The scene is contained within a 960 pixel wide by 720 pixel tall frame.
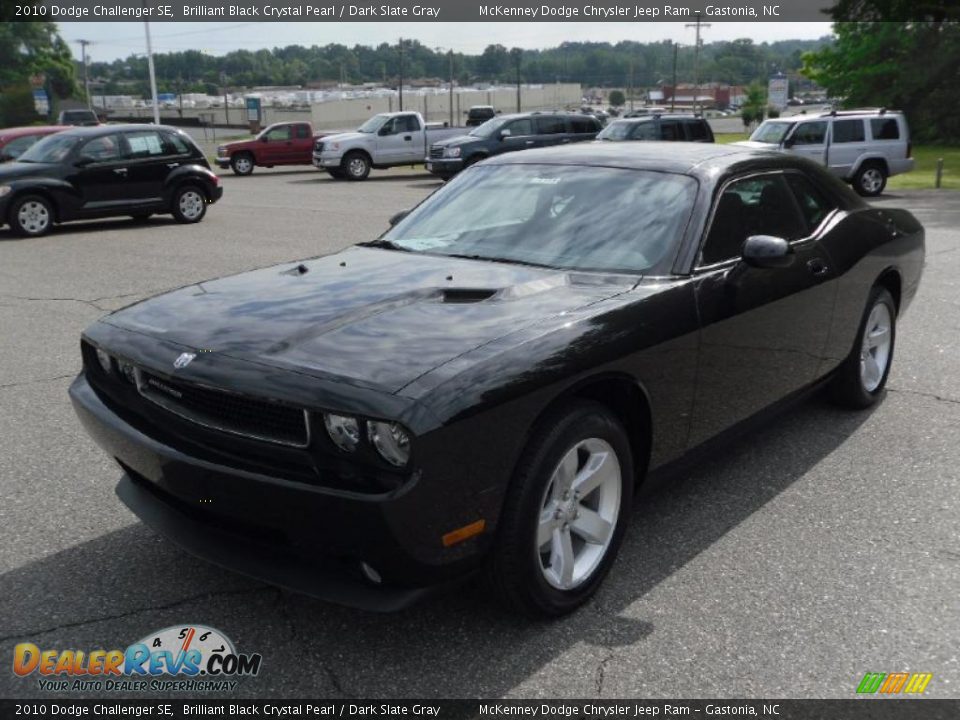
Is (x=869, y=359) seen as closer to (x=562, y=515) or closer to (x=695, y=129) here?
(x=562, y=515)

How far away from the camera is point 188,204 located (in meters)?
16.1

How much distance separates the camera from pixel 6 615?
10.8 ft

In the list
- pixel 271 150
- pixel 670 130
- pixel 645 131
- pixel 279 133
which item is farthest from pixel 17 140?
pixel 670 130

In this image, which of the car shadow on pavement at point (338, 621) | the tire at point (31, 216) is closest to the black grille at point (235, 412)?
the car shadow on pavement at point (338, 621)

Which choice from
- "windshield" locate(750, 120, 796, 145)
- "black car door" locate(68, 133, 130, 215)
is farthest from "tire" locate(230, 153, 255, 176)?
"windshield" locate(750, 120, 796, 145)

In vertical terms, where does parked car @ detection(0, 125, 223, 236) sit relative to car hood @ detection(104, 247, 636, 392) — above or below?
below

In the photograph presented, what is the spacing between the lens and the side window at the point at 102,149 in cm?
1471

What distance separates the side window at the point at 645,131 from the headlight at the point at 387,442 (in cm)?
2016

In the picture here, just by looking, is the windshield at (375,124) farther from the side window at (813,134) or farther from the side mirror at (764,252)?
the side mirror at (764,252)

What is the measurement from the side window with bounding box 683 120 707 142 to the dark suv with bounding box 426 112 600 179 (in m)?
3.39

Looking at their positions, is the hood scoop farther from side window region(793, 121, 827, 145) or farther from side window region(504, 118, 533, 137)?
side window region(504, 118, 533, 137)

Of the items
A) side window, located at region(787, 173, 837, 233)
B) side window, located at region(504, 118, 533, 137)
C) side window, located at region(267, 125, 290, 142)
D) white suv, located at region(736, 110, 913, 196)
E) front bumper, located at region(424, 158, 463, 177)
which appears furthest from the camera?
side window, located at region(267, 125, 290, 142)

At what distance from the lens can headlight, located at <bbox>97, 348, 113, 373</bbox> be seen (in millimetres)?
3539

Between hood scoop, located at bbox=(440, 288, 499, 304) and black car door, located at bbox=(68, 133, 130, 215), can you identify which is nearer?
hood scoop, located at bbox=(440, 288, 499, 304)
